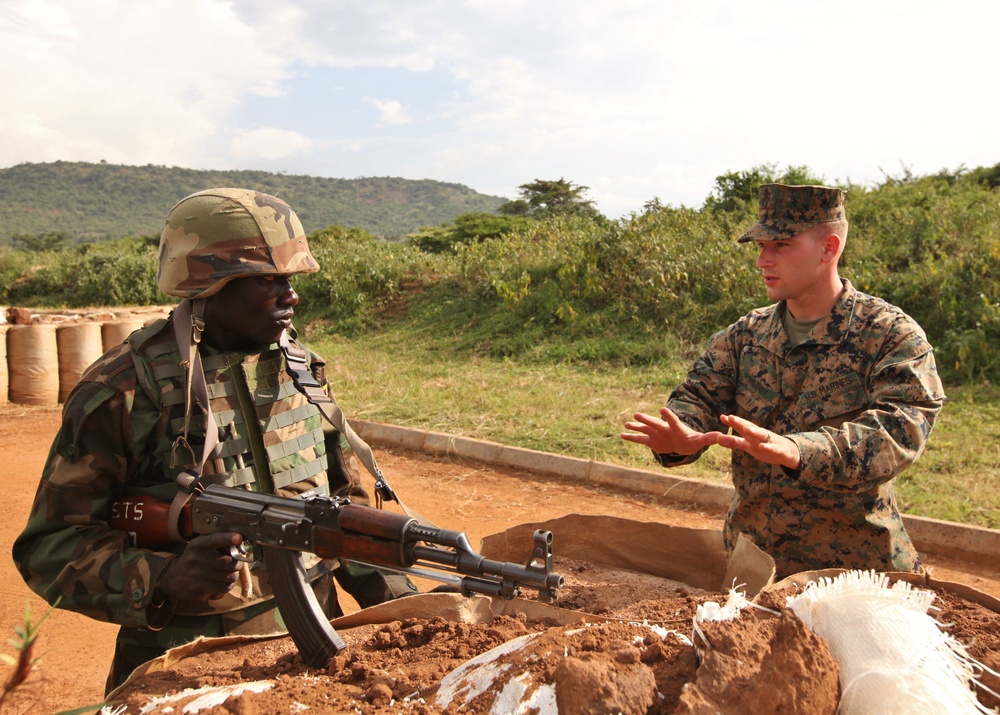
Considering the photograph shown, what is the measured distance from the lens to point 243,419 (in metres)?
2.38

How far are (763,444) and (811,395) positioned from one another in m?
0.58

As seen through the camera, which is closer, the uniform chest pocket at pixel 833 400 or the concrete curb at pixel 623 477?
the uniform chest pocket at pixel 833 400

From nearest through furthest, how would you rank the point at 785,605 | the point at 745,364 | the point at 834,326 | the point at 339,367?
the point at 785,605
the point at 834,326
the point at 745,364
the point at 339,367

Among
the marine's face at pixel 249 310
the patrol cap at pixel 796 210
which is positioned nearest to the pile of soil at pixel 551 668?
the marine's face at pixel 249 310

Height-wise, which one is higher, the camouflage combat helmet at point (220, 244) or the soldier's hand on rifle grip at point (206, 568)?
the camouflage combat helmet at point (220, 244)

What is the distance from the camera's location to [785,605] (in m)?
1.73

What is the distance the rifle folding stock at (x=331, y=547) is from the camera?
1.66 metres

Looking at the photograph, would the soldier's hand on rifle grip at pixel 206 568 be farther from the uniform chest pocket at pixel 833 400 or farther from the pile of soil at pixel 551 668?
the uniform chest pocket at pixel 833 400

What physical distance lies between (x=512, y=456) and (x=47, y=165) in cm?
11747

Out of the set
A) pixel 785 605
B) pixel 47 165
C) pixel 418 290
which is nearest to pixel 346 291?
pixel 418 290

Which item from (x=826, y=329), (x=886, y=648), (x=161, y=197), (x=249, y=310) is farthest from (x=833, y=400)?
(x=161, y=197)

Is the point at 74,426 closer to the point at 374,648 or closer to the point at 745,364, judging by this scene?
the point at 374,648

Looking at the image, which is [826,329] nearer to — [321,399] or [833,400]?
[833,400]

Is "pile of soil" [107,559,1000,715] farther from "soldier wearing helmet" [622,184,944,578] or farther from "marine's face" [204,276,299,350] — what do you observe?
"marine's face" [204,276,299,350]
